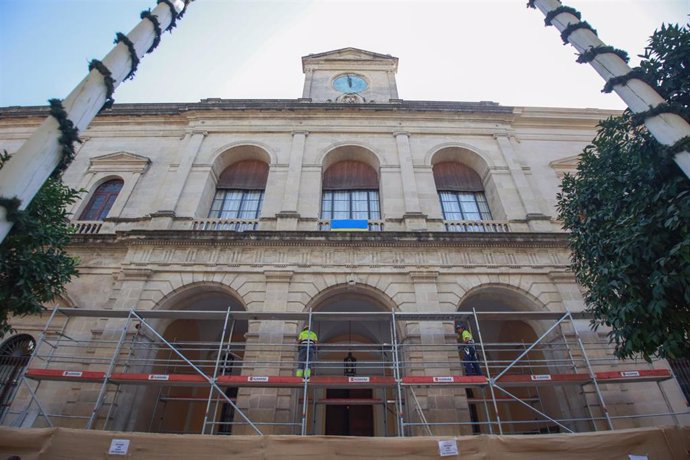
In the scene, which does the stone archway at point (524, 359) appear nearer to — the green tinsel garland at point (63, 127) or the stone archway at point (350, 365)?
the stone archway at point (350, 365)

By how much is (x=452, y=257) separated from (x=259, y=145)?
344 inches

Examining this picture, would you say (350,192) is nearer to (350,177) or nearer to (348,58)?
(350,177)

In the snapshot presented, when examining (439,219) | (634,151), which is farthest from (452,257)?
(634,151)

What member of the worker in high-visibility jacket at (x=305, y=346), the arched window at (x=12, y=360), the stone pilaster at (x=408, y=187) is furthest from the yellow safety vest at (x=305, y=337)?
the arched window at (x=12, y=360)

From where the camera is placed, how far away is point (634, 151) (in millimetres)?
6570

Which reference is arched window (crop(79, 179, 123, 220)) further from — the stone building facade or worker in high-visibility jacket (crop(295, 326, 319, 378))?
worker in high-visibility jacket (crop(295, 326, 319, 378))

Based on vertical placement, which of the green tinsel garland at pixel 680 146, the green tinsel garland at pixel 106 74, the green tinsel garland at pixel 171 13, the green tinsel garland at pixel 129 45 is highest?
the green tinsel garland at pixel 171 13

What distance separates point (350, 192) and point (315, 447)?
31.5ft

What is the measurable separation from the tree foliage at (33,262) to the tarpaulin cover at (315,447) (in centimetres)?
241

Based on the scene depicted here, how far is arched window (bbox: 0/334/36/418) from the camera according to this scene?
30.7ft

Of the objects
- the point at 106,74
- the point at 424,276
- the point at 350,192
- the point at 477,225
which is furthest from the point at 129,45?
the point at 477,225

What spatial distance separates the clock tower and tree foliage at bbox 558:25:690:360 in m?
11.3

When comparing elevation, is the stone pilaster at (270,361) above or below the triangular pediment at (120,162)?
below

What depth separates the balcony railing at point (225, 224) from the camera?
12.0 meters
